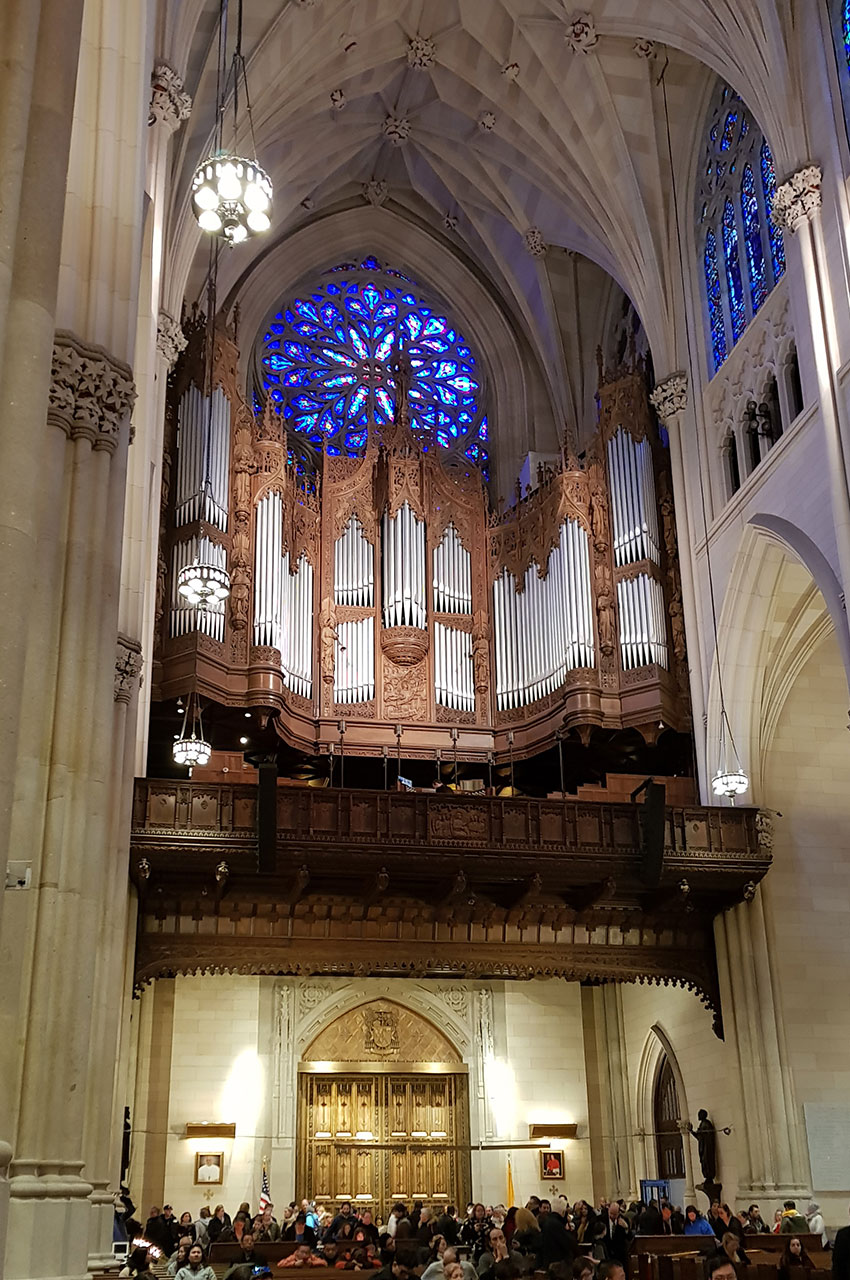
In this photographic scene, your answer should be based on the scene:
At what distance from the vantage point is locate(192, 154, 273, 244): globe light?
36.6 feet

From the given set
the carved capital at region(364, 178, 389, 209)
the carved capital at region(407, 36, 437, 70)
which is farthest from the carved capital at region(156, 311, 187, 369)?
the carved capital at region(364, 178, 389, 209)

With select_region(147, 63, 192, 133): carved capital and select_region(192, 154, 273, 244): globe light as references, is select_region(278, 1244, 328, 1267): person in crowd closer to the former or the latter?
select_region(192, 154, 273, 244): globe light

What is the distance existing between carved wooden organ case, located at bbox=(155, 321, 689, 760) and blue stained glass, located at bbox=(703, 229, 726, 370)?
1.60 meters

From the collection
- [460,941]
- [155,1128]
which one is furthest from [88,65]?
[155,1128]

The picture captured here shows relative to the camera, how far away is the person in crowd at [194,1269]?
10.5 metres

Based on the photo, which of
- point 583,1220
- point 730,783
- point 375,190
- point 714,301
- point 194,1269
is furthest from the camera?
point 375,190

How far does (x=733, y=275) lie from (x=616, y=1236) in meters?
13.9

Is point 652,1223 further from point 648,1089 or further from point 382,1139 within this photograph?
point 382,1139

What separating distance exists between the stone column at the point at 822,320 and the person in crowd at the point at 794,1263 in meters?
7.30

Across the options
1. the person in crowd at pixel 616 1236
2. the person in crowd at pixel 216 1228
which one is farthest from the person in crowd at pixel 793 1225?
the person in crowd at pixel 216 1228

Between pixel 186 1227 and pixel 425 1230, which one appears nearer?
pixel 425 1230

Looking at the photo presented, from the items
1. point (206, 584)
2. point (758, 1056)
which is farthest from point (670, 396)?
point (758, 1056)

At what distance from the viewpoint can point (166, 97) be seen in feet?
52.3

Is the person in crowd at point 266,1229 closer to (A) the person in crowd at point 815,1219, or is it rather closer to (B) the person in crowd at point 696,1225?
(B) the person in crowd at point 696,1225
